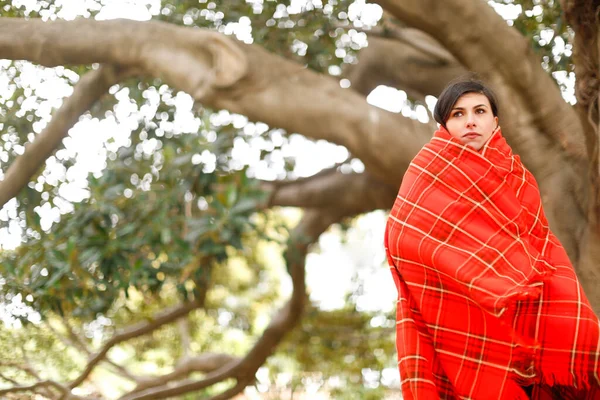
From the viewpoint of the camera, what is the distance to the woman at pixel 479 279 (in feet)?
7.72

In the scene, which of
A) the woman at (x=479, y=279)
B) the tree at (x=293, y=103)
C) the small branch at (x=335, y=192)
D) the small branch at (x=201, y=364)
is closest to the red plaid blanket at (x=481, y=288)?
the woman at (x=479, y=279)

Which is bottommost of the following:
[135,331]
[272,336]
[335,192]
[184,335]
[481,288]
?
[184,335]

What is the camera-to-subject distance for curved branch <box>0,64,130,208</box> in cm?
440

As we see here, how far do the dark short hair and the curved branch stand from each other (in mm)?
2484

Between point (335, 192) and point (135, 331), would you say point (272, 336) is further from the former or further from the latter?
point (335, 192)

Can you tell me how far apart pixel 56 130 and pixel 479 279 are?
286 cm

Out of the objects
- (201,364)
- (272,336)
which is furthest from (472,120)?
(201,364)

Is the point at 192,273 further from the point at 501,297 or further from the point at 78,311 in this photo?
the point at 501,297

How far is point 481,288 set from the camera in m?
2.28

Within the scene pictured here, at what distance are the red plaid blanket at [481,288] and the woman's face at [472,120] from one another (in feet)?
0.11

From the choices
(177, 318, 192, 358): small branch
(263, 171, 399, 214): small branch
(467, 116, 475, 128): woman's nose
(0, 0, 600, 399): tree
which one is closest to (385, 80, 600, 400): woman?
(467, 116, 475, 128): woman's nose

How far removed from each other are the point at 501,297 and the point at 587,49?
5.18 feet

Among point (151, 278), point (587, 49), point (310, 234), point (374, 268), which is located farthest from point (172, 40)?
point (374, 268)

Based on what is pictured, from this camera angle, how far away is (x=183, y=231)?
189 inches
